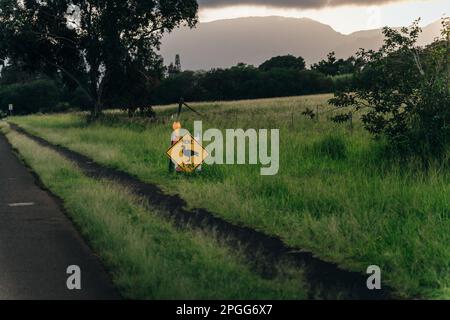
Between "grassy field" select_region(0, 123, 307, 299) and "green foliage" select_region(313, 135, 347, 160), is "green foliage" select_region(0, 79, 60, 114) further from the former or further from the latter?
"grassy field" select_region(0, 123, 307, 299)

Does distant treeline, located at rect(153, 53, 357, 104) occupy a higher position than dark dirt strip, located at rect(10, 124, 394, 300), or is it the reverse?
distant treeline, located at rect(153, 53, 357, 104)

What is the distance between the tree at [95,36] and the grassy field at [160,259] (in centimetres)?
2971

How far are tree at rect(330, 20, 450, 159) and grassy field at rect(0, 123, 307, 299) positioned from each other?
5876mm

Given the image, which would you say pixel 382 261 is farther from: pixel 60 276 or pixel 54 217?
pixel 54 217

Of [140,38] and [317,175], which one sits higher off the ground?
[140,38]

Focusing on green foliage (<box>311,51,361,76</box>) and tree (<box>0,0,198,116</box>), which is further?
green foliage (<box>311,51,361,76</box>)

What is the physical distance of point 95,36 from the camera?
3866 centimetres

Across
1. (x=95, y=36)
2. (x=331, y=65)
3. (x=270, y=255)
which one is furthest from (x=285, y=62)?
(x=270, y=255)

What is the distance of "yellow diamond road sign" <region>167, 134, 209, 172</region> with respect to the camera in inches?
523

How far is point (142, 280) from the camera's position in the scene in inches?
217

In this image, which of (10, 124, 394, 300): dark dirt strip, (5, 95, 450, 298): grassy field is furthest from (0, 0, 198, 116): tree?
(10, 124, 394, 300): dark dirt strip

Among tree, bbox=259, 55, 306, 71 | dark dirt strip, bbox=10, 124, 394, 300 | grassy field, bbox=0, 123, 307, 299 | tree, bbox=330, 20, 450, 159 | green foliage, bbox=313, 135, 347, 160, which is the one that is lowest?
dark dirt strip, bbox=10, 124, 394, 300
